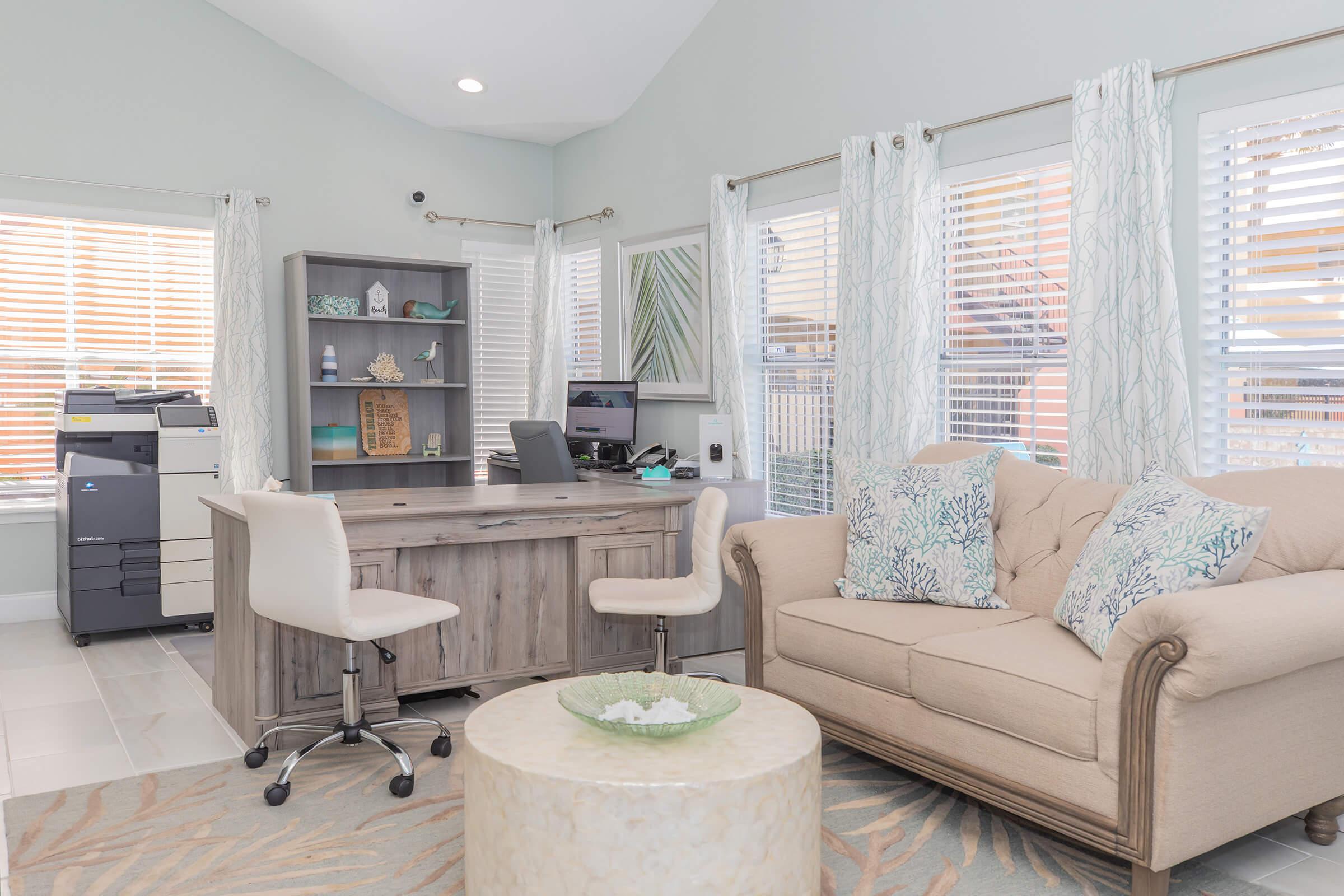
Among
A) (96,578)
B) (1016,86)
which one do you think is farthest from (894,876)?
(96,578)

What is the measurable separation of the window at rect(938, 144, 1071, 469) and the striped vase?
340cm

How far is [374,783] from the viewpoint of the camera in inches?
116

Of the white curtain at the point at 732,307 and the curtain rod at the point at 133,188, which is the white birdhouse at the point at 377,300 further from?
the white curtain at the point at 732,307

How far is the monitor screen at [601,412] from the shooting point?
17.9ft

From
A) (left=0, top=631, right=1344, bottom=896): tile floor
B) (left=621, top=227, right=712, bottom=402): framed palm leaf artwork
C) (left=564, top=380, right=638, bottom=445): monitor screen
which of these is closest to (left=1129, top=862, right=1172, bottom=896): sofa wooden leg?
(left=0, top=631, right=1344, bottom=896): tile floor

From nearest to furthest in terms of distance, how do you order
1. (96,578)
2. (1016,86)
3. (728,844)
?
(728,844) < (1016,86) < (96,578)

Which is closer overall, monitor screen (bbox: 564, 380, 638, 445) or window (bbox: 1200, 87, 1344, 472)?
window (bbox: 1200, 87, 1344, 472)

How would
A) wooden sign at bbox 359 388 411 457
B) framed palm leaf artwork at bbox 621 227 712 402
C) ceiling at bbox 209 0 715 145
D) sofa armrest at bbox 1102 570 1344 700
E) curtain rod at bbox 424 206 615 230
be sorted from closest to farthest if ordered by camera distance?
sofa armrest at bbox 1102 570 1344 700
ceiling at bbox 209 0 715 145
framed palm leaf artwork at bbox 621 227 712 402
wooden sign at bbox 359 388 411 457
curtain rod at bbox 424 206 615 230

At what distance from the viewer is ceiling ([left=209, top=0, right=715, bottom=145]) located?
5.13m

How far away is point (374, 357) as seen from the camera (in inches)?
237

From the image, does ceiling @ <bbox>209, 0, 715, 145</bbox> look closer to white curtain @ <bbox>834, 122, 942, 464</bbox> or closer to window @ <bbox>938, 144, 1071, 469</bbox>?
white curtain @ <bbox>834, 122, 942, 464</bbox>

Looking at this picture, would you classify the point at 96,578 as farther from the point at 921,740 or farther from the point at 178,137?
the point at 921,740

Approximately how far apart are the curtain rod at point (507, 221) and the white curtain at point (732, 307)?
3.96 ft

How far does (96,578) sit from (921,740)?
154 inches
